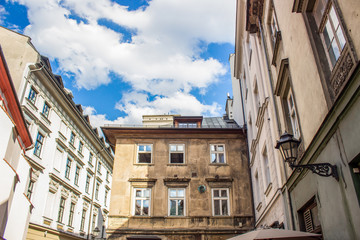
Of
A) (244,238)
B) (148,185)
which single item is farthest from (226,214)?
(244,238)

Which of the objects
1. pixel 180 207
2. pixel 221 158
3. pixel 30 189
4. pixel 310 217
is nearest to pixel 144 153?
pixel 180 207

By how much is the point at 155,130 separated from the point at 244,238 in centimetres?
1465

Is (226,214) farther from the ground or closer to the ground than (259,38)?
closer to the ground

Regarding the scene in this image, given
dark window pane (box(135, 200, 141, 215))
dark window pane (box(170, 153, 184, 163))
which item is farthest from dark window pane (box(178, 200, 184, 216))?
dark window pane (box(170, 153, 184, 163))

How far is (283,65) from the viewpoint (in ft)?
28.4

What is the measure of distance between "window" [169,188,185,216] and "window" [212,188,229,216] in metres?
2.02

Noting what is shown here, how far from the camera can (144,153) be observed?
20812 millimetres

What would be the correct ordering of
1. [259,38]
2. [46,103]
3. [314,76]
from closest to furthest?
[314,76]
[259,38]
[46,103]

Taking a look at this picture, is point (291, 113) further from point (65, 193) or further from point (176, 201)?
point (65, 193)

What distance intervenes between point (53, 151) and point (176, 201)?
11630 mm

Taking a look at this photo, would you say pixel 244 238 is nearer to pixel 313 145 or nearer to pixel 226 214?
pixel 313 145

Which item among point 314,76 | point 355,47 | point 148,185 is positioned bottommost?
point 355,47

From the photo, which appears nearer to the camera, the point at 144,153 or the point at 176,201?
the point at 176,201

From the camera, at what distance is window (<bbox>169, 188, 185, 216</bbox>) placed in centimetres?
1880
